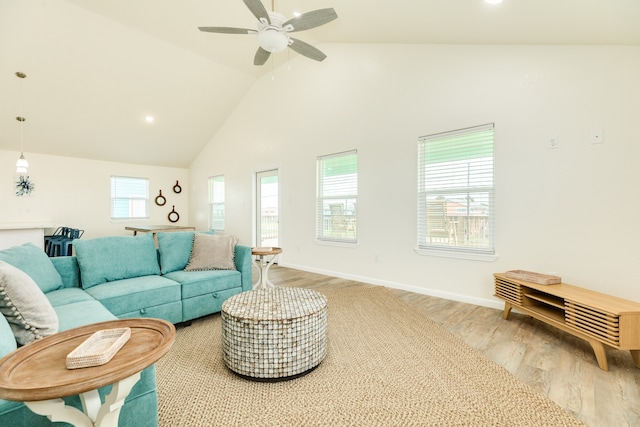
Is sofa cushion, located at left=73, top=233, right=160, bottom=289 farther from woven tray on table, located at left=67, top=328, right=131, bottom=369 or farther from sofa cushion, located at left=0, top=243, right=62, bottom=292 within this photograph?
woven tray on table, located at left=67, top=328, right=131, bottom=369

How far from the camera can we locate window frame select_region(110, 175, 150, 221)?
7172 mm

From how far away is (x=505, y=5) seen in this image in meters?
2.44

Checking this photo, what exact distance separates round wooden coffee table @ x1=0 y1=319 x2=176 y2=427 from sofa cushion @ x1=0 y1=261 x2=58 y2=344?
0.28 metres

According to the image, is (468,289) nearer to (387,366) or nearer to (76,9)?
(387,366)

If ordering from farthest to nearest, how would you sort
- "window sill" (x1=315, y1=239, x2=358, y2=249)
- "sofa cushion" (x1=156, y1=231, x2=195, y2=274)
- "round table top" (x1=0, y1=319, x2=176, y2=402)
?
"window sill" (x1=315, y1=239, x2=358, y2=249) → "sofa cushion" (x1=156, y1=231, x2=195, y2=274) → "round table top" (x1=0, y1=319, x2=176, y2=402)

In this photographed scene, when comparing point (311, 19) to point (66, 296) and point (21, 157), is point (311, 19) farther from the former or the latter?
point (21, 157)

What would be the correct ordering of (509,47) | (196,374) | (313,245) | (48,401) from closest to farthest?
(48,401)
(196,374)
(509,47)
(313,245)

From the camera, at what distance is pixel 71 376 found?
0.92 meters

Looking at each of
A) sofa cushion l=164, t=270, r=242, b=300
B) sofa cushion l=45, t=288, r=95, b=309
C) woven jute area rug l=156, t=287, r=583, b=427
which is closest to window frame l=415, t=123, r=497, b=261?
woven jute area rug l=156, t=287, r=583, b=427

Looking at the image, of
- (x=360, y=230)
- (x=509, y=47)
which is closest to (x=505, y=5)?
(x=509, y=47)

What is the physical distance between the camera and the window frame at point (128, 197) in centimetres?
717

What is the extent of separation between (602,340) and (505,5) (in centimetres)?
276

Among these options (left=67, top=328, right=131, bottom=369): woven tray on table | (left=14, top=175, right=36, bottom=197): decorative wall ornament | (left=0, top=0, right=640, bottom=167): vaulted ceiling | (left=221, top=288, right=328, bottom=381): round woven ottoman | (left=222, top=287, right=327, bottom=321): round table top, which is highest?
(left=0, top=0, right=640, bottom=167): vaulted ceiling

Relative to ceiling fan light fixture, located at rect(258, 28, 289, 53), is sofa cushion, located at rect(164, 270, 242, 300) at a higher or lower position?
lower
